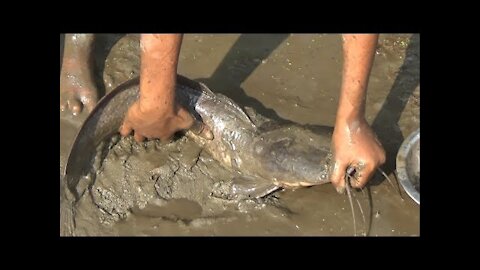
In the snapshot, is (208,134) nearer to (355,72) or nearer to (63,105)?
(63,105)

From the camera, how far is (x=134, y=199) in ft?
12.3

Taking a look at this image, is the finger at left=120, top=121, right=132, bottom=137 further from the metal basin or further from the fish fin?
the metal basin

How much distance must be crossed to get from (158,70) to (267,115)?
1021 mm

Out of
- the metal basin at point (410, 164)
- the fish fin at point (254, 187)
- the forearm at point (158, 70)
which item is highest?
the forearm at point (158, 70)

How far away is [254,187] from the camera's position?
147 inches

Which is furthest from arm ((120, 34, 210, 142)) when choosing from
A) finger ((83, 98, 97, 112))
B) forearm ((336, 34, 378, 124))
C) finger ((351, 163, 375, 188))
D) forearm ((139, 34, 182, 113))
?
finger ((351, 163, 375, 188))

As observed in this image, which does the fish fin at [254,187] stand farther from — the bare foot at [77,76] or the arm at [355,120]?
the bare foot at [77,76]

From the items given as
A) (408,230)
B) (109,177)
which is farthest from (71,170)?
(408,230)

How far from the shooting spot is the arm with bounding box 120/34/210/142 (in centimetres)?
335

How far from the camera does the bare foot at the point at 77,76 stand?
4148 mm

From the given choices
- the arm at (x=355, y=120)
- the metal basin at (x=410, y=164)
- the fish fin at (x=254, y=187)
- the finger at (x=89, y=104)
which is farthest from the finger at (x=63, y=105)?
the metal basin at (x=410, y=164)

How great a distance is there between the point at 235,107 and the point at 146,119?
0.60 meters

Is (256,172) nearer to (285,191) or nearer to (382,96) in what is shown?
(285,191)

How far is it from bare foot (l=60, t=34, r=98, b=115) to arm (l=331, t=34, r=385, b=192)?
5.64ft
